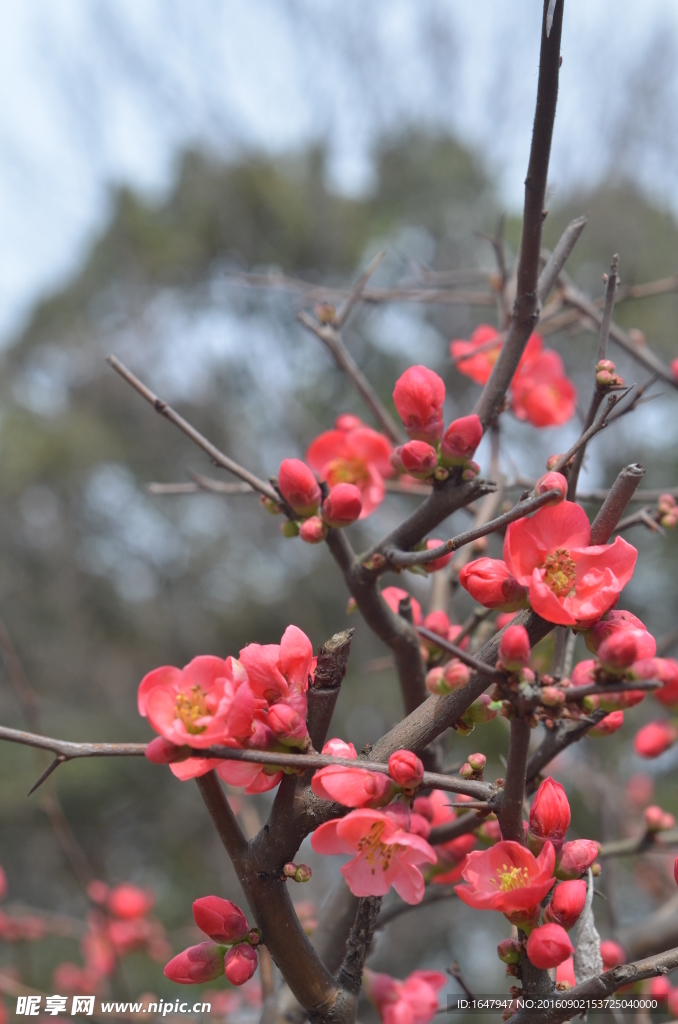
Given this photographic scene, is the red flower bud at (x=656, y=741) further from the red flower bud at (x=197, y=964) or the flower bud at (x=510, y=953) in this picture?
the red flower bud at (x=197, y=964)

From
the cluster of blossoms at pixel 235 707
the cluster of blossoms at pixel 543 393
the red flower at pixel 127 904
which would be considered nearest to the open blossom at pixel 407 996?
the cluster of blossoms at pixel 235 707

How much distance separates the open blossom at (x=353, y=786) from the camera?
0.47 m

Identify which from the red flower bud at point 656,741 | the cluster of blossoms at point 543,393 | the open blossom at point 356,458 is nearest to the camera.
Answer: the open blossom at point 356,458

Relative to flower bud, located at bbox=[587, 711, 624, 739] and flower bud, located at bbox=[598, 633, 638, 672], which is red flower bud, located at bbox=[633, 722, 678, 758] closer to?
flower bud, located at bbox=[587, 711, 624, 739]

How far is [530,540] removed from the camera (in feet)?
1.85

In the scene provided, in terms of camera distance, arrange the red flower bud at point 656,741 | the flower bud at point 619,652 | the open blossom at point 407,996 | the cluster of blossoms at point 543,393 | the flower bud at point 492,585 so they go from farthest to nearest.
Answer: the red flower bud at point 656,741 → the cluster of blossoms at point 543,393 → the open blossom at point 407,996 → the flower bud at point 492,585 → the flower bud at point 619,652

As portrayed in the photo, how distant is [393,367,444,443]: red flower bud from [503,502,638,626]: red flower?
0.20 metres

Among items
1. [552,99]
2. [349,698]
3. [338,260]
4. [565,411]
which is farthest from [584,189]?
[552,99]

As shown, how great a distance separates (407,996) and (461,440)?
64cm

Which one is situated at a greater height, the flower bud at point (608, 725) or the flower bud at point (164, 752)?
the flower bud at point (608, 725)

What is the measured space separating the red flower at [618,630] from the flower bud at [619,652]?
4 cm

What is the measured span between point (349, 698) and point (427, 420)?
5404mm

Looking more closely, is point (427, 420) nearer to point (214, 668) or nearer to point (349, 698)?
point (214, 668)

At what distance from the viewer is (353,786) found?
479 mm
